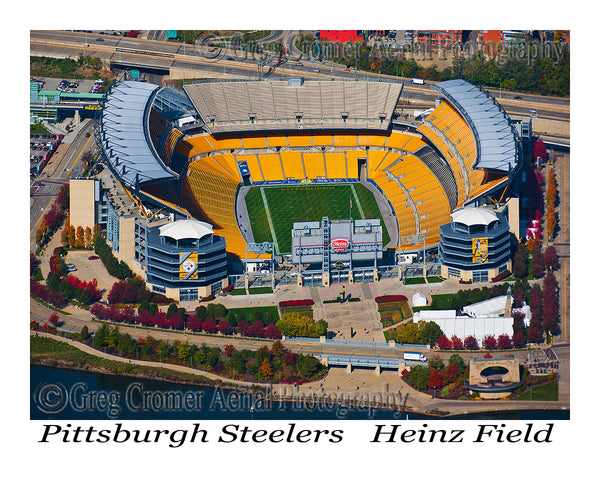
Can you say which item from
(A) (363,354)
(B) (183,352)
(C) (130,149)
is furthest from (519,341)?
(C) (130,149)

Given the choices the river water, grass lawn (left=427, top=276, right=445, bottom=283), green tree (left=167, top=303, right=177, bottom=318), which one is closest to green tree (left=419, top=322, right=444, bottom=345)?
the river water

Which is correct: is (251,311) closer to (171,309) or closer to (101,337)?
(171,309)

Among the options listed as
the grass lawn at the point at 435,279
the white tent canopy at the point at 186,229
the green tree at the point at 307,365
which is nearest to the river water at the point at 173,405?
the green tree at the point at 307,365

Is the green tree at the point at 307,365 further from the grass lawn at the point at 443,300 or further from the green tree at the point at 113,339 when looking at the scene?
the green tree at the point at 113,339

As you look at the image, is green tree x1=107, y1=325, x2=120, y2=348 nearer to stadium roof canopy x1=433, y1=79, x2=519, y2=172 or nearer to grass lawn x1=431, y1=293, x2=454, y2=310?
grass lawn x1=431, y1=293, x2=454, y2=310

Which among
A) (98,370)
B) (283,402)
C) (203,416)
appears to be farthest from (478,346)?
(98,370)

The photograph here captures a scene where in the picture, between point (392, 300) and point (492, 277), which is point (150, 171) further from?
point (492, 277)
